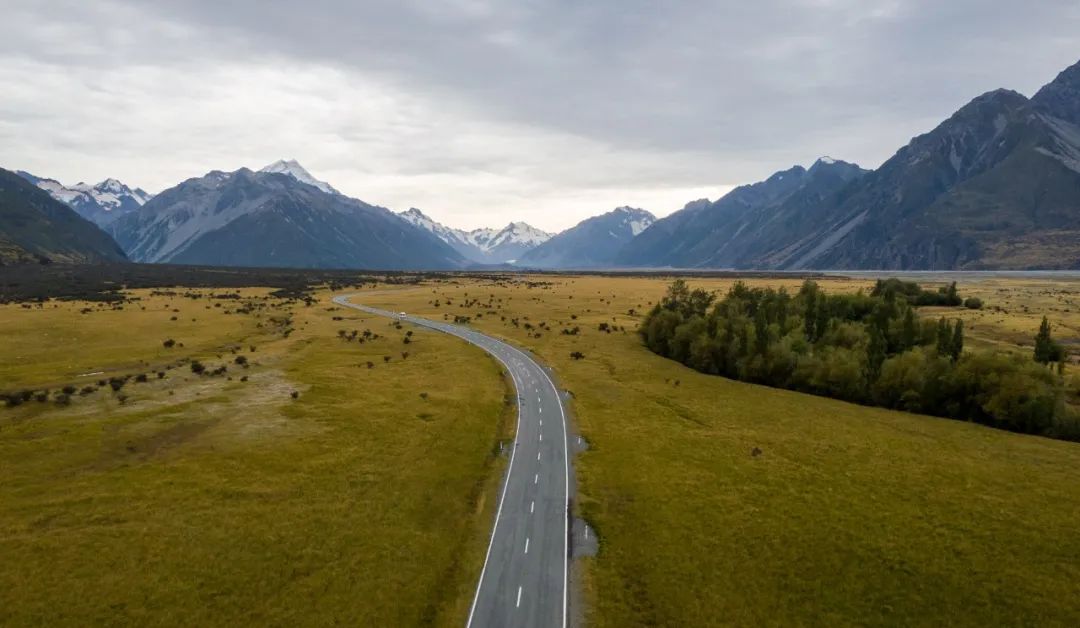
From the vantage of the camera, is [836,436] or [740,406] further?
[740,406]

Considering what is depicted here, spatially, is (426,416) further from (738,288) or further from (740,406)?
(738,288)

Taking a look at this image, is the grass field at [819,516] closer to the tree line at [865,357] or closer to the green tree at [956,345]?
the tree line at [865,357]

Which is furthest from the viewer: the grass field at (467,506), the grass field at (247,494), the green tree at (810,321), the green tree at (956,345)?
the green tree at (810,321)

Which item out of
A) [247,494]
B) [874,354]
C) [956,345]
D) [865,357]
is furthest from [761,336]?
[247,494]

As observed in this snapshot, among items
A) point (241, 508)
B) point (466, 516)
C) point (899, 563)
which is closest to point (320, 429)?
point (241, 508)

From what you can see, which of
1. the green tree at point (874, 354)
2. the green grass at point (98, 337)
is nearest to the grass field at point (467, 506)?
the green grass at point (98, 337)

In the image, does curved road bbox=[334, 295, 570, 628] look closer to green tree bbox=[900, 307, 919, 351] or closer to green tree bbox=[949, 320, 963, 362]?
green tree bbox=[949, 320, 963, 362]
